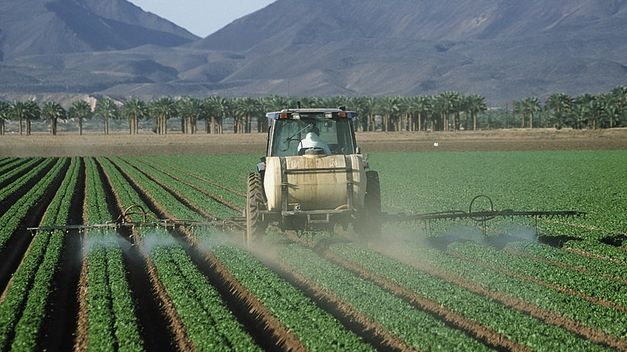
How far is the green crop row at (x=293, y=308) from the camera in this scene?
422 inches

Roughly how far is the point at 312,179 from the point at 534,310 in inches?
215

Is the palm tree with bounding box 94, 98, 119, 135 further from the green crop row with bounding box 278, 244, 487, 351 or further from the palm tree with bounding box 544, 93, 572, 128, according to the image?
the green crop row with bounding box 278, 244, 487, 351

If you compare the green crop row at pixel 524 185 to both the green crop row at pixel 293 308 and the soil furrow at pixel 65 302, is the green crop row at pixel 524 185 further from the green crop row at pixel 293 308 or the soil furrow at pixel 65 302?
the soil furrow at pixel 65 302

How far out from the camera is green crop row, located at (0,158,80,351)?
11516mm

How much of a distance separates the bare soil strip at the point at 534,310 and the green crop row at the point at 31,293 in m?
6.51

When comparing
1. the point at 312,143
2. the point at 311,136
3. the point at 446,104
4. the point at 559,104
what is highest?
the point at 446,104

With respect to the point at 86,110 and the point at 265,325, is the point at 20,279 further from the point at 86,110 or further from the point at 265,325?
the point at 86,110

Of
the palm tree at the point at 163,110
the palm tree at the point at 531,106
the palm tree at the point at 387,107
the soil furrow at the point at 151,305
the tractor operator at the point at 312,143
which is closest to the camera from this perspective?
the soil furrow at the point at 151,305

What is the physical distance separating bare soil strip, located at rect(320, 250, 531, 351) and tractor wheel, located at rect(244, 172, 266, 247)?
1.97 meters

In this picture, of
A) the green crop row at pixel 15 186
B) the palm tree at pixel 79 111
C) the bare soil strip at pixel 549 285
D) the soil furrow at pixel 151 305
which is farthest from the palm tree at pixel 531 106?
the soil furrow at pixel 151 305

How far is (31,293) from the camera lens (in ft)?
45.6

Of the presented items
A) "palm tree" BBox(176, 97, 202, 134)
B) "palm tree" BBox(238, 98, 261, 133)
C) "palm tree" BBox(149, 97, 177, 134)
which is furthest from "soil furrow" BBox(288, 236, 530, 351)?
"palm tree" BBox(149, 97, 177, 134)

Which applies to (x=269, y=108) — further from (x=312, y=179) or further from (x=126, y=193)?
(x=312, y=179)

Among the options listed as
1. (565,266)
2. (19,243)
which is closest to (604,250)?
(565,266)
